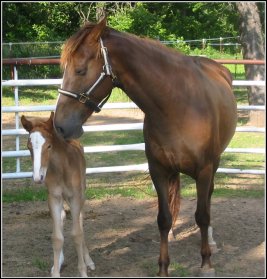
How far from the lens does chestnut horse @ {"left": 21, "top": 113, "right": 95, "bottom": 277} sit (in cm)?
368

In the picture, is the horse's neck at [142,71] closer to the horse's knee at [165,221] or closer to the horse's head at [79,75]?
the horse's head at [79,75]

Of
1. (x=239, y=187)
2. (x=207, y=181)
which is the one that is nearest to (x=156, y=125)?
(x=207, y=181)

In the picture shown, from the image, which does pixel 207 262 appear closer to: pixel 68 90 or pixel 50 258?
pixel 50 258

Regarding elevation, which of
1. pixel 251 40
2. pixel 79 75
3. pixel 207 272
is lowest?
pixel 207 272

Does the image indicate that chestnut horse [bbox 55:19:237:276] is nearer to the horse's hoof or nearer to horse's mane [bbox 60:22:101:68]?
horse's mane [bbox 60:22:101:68]

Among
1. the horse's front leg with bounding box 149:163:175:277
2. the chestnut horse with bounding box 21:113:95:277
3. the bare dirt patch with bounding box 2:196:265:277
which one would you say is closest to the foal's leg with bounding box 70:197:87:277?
the chestnut horse with bounding box 21:113:95:277

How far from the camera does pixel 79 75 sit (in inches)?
129

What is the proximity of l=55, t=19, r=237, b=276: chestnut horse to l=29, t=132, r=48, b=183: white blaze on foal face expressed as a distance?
1.19ft

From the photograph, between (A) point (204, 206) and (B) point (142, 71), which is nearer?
(B) point (142, 71)

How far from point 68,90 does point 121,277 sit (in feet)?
4.92

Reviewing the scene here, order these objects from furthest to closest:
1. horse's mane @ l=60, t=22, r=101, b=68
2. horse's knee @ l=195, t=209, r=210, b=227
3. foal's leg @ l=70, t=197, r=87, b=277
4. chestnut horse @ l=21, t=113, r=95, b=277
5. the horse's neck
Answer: horse's knee @ l=195, t=209, r=210, b=227 < foal's leg @ l=70, t=197, r=87, b=277 < chestnut horse @ l=21, t=113, r=95, b=277 < the horse's neck < horse's mane @ l=60, t=22, r=101, b=68

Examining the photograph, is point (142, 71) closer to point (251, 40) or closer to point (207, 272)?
point (207, 272)

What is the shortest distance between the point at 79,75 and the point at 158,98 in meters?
0.62

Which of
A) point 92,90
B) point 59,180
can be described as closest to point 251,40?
point 59,180
